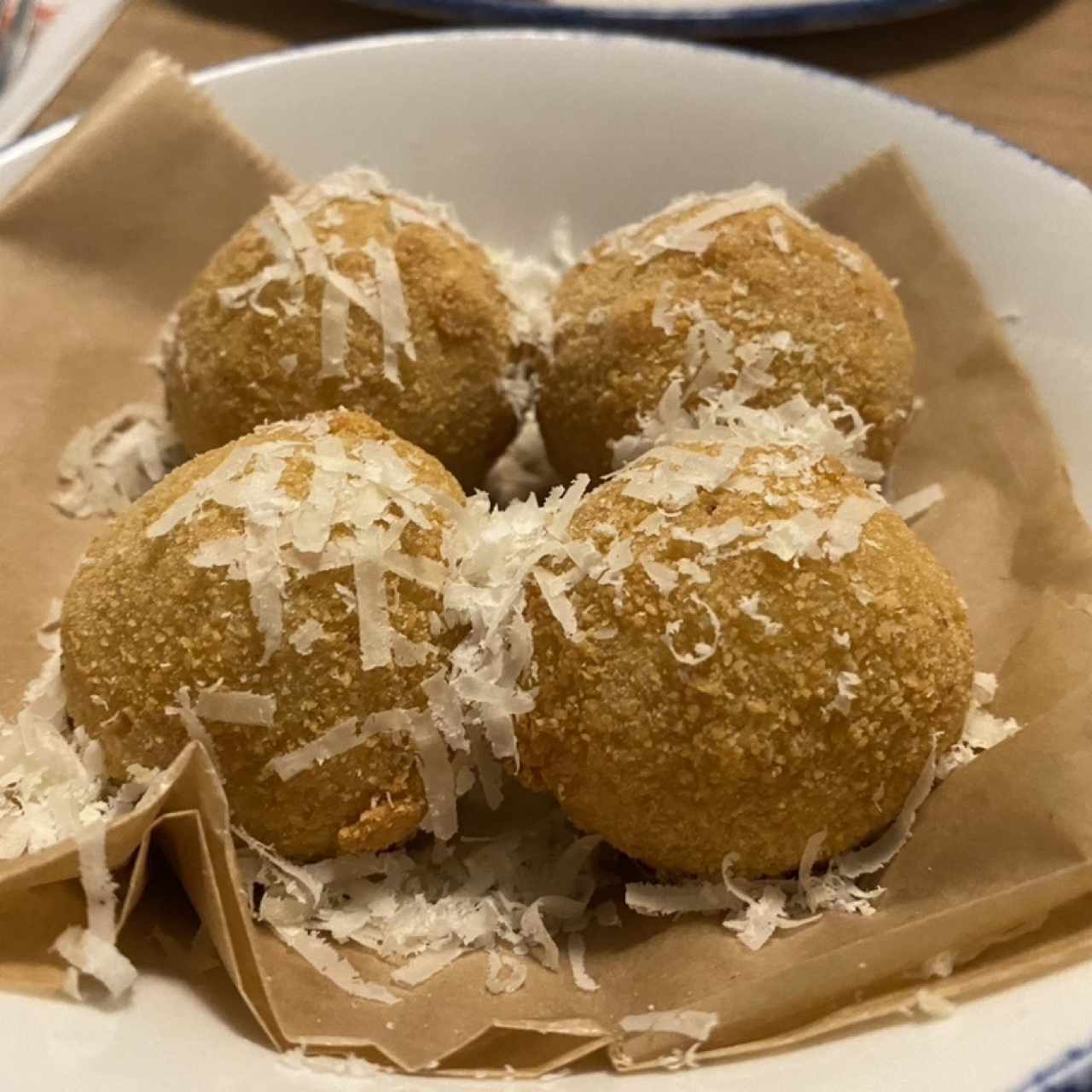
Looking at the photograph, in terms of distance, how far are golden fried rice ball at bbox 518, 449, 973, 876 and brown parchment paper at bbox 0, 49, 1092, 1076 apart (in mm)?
64

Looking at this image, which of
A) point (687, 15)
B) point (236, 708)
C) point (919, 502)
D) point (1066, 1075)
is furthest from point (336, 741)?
point (687, 15)

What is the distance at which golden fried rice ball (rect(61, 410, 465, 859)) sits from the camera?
822mm

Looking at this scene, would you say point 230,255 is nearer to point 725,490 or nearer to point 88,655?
point 88,655

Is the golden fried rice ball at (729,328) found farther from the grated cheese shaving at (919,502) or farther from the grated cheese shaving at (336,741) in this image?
the grated cheese shaving at (336,741)

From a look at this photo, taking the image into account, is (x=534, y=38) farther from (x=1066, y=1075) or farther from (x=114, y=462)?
(x=1066, y=1075)

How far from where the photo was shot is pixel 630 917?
0.87 m

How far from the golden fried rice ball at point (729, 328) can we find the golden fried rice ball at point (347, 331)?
0.07 metres

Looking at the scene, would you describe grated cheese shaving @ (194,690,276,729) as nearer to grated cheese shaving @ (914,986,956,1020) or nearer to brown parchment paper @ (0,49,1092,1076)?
brown parchment paper @ (0,49,1092,1076)

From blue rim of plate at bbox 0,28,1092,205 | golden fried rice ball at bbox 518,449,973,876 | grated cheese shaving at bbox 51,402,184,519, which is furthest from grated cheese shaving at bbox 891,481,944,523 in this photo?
grated cheese shaving at bbox 51,402,184,519

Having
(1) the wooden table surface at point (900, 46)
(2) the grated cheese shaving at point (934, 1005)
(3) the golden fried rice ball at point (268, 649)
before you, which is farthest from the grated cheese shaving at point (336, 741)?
(1) the wooden table surface at point (900, 46)

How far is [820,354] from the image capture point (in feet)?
3.33

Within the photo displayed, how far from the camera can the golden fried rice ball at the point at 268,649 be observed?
822 millimetres

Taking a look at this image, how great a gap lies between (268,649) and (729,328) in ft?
1.49

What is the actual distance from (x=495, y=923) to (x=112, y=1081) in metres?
0.26
